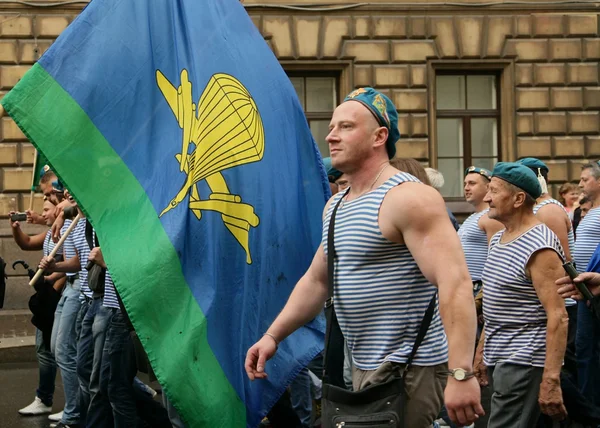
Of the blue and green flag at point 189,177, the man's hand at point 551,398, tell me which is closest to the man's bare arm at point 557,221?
the blue and green flag at point 189,177

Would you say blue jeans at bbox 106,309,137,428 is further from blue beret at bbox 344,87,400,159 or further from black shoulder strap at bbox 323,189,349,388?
blue beret at bbox 344,87,400,159

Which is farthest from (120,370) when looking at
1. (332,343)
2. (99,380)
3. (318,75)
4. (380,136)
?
(318,75)

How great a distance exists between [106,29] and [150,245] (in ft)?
3.80

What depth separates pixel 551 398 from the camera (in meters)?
5.27

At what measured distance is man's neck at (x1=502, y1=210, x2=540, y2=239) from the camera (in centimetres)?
559

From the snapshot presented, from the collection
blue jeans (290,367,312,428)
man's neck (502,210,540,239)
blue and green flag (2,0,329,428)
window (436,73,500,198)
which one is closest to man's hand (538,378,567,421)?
man's neck (502,210,540,239)

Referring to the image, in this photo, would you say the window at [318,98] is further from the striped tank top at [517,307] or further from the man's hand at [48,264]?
the striped tank top at [517,307]

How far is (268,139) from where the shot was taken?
20.7 feet

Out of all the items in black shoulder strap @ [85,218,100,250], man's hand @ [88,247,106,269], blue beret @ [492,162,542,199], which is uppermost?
blue beret @ [492,162,542,199]

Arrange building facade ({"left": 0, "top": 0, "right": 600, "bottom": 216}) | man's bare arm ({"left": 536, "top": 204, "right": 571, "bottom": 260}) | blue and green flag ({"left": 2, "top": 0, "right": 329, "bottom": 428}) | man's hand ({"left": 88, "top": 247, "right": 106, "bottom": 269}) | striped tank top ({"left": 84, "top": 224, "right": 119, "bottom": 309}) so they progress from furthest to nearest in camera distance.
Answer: building facade ({"left": 0, "top": 0, "right": 600, "bottom": 216})
striped tank top ({"left": 84, "top": 224, "right": 119, "bottom": 309})
man's hand ({"left": 88, "top": 247, "right": 106, "bottom": 269})
man's bare arm ({"left": 536, "top": 204, "right": 571, "bottom": 260})
blue and green flag ({"left": 2, "top": 0, "right": 329, "bottom": 428})

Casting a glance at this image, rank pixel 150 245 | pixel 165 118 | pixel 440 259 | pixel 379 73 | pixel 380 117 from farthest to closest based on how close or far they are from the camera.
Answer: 1. pixel 379 73
2. pixel 165 118
3. pixel 150 245
4. pixel 380 117
5. pixel 440 259

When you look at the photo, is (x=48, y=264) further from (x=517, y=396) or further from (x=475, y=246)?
(x=517, y=396)

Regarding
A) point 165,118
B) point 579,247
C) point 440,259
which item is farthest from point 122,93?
point 579,247

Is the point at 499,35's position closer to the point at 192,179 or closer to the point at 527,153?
the point at 527,153
